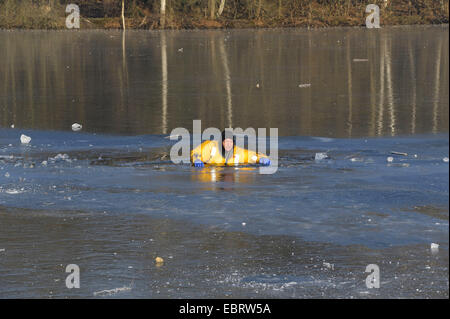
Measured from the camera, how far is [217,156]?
44.0ft

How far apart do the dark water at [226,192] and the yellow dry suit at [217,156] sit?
36cm

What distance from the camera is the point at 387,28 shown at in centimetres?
5597

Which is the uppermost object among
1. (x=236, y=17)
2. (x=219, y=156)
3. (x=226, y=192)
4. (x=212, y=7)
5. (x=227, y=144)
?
(x=212, y=7)

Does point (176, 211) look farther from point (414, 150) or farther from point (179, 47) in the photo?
point (179, 47)

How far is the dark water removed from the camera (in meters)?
8.16

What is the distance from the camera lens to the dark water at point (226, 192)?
26.8 ft

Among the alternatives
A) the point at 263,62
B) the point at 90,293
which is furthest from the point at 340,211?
the point at 263,62

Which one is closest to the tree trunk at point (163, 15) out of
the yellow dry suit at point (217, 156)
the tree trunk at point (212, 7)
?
the tree trunk at point (212, 7)

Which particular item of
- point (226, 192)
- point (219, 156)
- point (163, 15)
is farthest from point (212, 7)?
point (226, 192)

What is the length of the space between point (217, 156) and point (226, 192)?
6.09ft

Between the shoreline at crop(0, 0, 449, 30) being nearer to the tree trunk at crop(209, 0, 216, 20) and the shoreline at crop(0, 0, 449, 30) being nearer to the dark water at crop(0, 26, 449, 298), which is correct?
the tree trunk at crop(209, 0, 216, 20)

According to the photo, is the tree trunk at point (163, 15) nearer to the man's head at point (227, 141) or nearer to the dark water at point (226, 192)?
the dark water at point (226, 192)

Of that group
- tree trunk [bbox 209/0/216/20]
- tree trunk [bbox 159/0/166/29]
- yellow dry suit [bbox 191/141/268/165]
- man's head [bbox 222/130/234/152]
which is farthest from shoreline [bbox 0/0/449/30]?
man's head [bbox 222/130/234/152]

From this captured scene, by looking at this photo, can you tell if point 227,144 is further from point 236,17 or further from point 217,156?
point 236,17
